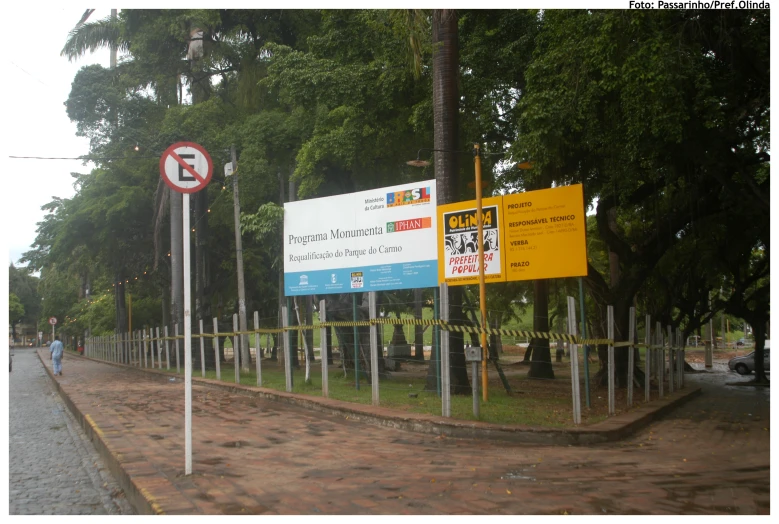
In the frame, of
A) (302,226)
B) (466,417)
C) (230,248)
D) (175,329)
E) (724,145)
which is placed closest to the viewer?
(466,417)

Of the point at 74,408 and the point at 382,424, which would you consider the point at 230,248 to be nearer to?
the point at 74,408

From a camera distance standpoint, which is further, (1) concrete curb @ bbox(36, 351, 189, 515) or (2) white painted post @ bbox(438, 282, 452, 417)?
(2) white painted post @ bbox(438, 282, 452, 417)

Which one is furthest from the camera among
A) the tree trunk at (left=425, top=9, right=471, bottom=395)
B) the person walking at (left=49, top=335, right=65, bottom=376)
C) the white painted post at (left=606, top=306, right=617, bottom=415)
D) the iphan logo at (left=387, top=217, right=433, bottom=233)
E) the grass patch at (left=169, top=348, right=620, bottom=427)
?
the person walking at (left=49, top=335, right=65, bottom=376)

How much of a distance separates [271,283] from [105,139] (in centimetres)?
965

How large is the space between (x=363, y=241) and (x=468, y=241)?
2425 mm

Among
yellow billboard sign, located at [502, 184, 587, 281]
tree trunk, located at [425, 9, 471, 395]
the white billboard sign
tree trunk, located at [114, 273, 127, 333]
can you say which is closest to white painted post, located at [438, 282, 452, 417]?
tree trunk, located at [425, 9, 471, 395]

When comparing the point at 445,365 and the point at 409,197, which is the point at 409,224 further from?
the point at 445,365

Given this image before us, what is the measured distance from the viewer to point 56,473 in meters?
7.89

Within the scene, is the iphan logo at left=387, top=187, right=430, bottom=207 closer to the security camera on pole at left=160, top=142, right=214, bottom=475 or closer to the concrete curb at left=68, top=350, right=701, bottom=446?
the concrete curb at left=68, top=350, right=701, bottom=446

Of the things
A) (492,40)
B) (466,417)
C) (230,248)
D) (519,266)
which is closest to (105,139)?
(230,248)

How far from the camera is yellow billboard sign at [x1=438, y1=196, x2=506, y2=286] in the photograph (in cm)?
1396

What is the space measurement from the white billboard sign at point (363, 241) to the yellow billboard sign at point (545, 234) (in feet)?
5.03

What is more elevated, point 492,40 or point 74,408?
point 492,40

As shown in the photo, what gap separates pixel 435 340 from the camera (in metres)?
12.9
